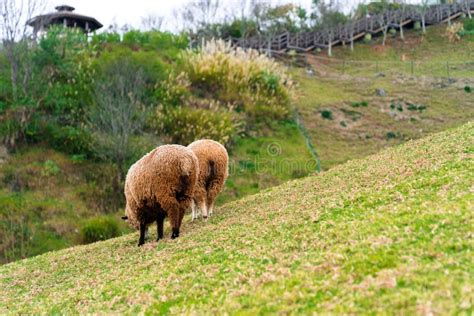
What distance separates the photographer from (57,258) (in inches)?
626

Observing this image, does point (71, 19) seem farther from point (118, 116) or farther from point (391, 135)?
point (391, 135)

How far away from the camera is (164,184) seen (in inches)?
522

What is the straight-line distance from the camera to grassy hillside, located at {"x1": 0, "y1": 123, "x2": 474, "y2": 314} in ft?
20.3

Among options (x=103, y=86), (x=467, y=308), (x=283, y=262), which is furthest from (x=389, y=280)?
(x=103, y=86)

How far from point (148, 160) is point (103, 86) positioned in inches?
636

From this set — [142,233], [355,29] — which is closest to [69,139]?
[142,233]

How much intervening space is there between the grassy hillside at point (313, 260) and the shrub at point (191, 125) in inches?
594

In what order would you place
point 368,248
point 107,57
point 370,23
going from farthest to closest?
point 370,23 < point 107,57 < point 368,248

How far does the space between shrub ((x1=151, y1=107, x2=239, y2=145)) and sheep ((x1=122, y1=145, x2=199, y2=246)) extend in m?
15.8

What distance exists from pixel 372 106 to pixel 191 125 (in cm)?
1822

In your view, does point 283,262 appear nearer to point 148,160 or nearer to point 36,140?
point 148,160

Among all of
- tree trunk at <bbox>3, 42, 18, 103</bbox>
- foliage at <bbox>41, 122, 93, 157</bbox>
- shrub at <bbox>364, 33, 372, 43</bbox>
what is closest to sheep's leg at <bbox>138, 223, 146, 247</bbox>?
foliage at <bbox>41, 122, 93, 157</bbox>

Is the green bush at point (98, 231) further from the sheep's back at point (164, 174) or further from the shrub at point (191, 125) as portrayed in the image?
the sheep's back at point (164, 174)

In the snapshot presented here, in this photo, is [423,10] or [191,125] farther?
[423,10]
